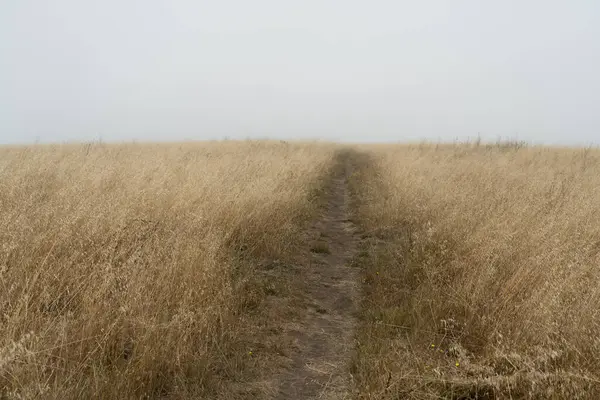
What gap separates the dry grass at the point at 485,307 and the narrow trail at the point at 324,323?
20 cm

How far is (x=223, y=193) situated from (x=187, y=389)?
13.5 ft

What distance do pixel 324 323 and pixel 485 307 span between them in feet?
5.07

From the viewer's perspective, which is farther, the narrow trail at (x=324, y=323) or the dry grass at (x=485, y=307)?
the narrow trail at (x=324, y=323)

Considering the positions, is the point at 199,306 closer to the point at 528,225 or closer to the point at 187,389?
the point at 187,389

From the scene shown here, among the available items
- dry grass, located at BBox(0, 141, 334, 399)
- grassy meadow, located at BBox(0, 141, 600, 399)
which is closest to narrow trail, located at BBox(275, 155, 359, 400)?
grassy meadow, located at BBox(0, 141, 600, 399)

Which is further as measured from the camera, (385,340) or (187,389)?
(385,340)

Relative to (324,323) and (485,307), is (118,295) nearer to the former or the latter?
(324,323)

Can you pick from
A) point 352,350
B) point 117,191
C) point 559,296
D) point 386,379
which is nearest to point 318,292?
point 352,350

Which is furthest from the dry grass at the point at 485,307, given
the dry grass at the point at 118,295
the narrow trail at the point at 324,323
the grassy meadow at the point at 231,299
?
the dry grass at the point at 118,295

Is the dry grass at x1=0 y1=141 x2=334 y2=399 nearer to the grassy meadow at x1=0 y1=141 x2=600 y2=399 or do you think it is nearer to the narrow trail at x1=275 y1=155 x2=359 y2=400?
the grassy meadow at x1=0 y1=141 x2=600 y2=399

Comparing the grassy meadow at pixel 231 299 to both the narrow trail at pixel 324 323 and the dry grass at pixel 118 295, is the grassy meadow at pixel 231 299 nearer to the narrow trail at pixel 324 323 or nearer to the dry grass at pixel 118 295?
the dry grass at pixel 118 295

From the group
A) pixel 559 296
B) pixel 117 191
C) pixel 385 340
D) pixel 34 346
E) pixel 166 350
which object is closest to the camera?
pixel 34 346

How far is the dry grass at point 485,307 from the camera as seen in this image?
224 cm

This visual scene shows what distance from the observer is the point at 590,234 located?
4242mm
